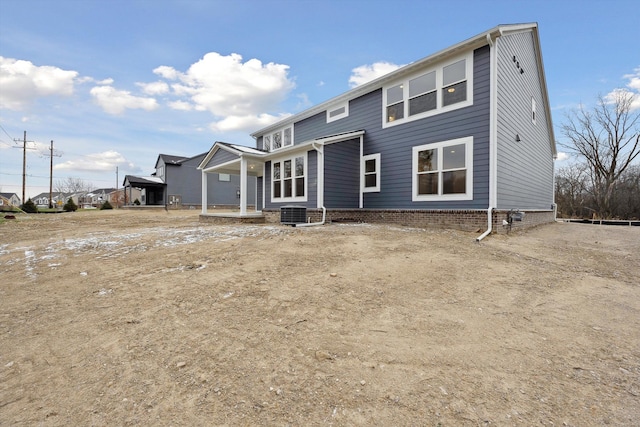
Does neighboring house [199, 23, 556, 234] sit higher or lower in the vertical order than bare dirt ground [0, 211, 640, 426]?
higher

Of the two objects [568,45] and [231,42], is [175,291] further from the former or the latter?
[568,45]

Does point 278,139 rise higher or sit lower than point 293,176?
higher

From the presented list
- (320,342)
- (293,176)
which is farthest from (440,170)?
(320,342)

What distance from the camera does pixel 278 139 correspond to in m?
15.7

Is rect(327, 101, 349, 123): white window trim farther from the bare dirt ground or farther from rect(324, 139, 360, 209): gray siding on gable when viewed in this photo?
the bare dirt ground

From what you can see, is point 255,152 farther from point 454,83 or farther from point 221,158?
point 454,83

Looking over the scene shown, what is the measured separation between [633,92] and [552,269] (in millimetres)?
27992

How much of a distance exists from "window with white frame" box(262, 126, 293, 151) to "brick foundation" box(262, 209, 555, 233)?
4.57 meters

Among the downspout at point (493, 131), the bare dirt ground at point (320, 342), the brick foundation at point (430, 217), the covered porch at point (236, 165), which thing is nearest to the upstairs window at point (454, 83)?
the downspout at point (493, 131)

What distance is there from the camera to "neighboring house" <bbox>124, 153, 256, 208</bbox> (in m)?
29.1

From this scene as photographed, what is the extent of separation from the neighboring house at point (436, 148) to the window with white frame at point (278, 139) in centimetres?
187

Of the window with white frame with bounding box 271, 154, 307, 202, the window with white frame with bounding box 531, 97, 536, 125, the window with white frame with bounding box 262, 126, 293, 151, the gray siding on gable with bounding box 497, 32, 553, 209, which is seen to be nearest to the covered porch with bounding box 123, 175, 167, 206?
the window with white frame with bounding box 262, 126, 293, 151

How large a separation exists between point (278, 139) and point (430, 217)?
983 cm

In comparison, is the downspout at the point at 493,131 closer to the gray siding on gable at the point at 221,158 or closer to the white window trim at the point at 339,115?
the white window trim at the point at 339,115
